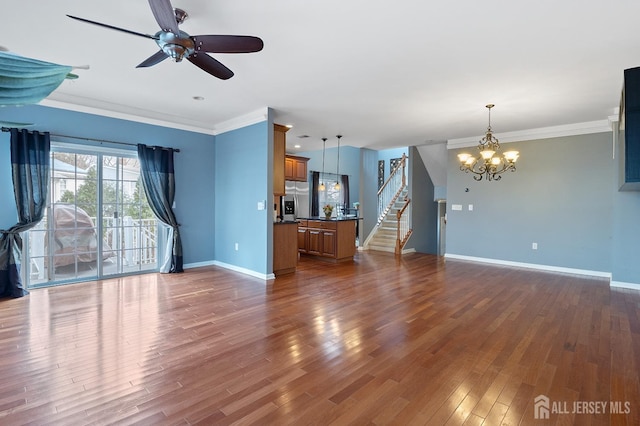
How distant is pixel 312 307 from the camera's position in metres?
3.80

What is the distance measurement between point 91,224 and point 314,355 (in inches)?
172

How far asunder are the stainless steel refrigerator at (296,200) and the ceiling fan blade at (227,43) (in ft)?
18.7

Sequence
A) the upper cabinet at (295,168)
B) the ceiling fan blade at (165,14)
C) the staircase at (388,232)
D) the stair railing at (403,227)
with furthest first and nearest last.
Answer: the staircase at (388,232) < the stair railing at (403,227) < the upper cabinet at (295,168) < the ceiling fan blade at (165,14)

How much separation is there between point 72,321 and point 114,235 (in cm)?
223

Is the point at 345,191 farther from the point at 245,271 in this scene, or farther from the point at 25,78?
the point at 25,78

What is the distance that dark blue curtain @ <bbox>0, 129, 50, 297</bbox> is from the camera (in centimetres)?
410

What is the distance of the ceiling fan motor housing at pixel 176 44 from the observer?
2.25m

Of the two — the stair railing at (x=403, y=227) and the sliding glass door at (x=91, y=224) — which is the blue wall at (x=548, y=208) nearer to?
the stair railing at (x=403, y=227)

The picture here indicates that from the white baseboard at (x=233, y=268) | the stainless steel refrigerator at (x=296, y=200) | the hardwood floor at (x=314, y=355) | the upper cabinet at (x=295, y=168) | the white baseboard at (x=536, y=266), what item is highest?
the upper cabinet at (x=295, y=168)

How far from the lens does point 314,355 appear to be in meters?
2.60

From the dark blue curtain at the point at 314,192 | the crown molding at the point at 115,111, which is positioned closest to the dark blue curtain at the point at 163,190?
the crown molding at the point at 115,111

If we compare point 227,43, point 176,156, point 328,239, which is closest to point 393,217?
point 328,239

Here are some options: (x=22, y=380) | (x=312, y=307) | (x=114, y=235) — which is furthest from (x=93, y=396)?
(x=114, y=235)

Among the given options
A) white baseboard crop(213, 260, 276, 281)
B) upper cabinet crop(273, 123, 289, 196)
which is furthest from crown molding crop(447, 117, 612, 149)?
white baseboard crop(213, 260, 276, 281)
